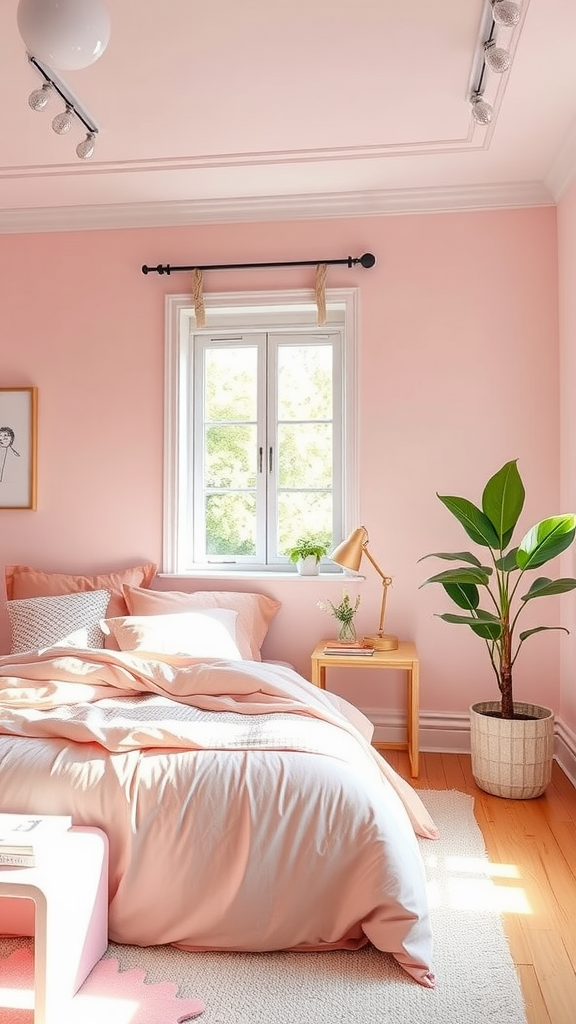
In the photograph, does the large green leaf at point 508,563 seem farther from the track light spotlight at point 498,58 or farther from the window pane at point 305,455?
the track light spotlight at point 498,58

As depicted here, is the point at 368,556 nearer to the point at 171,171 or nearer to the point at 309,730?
the point at 309,730


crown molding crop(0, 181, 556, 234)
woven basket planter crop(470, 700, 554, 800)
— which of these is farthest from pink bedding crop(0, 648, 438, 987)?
crown molding crop(0, 181, 556, 234)

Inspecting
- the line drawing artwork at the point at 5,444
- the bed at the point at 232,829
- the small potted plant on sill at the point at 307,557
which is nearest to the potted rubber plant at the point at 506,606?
the small potted plant on sill at the point at 307,557

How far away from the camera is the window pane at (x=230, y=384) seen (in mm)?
4258

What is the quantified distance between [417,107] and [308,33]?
25.4 inches

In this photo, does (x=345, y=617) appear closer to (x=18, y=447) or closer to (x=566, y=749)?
(x=566, y=749)

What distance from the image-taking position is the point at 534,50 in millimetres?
2686

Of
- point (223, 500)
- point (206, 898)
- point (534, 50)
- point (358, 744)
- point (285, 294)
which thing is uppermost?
point (534, 50)

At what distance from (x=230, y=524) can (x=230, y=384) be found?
759 millimetres

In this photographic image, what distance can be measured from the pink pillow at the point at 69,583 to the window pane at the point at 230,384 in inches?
37.3

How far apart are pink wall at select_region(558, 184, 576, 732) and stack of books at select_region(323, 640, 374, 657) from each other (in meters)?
0.92

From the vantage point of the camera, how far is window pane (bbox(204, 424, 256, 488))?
424 centimetres

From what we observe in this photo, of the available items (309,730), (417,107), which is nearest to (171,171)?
(417,107)

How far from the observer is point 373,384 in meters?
3.94
